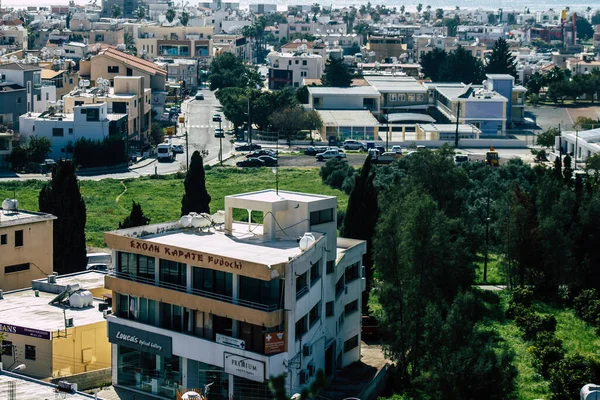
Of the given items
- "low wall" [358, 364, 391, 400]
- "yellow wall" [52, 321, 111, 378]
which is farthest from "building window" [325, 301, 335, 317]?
"yellow wall" [52, 321, 111, 378]

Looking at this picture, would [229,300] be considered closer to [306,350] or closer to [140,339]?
[306,350]

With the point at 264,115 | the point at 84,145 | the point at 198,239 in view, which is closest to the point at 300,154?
the point at 264,115

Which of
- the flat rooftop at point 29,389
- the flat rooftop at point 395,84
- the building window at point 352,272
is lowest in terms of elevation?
the flat rooftop at point 29,389

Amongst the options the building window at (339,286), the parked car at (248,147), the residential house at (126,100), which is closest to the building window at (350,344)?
the building window at (339,286)

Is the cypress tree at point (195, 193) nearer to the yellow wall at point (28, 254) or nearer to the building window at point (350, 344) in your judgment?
the yellow wall at point (28, 254)

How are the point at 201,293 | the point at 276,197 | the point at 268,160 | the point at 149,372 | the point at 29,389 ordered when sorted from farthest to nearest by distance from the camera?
the point at 268,160
the point at 276,197
the point at 149,372
the point at 201,293
the point at 29,389

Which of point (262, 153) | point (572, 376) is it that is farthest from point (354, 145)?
point (572, 376)

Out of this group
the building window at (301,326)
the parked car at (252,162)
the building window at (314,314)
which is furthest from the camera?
the parked car at (252,162)

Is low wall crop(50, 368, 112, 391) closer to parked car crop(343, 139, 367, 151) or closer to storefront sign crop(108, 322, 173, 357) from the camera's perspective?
storefront sign crop(108, 322, 173, 357)
